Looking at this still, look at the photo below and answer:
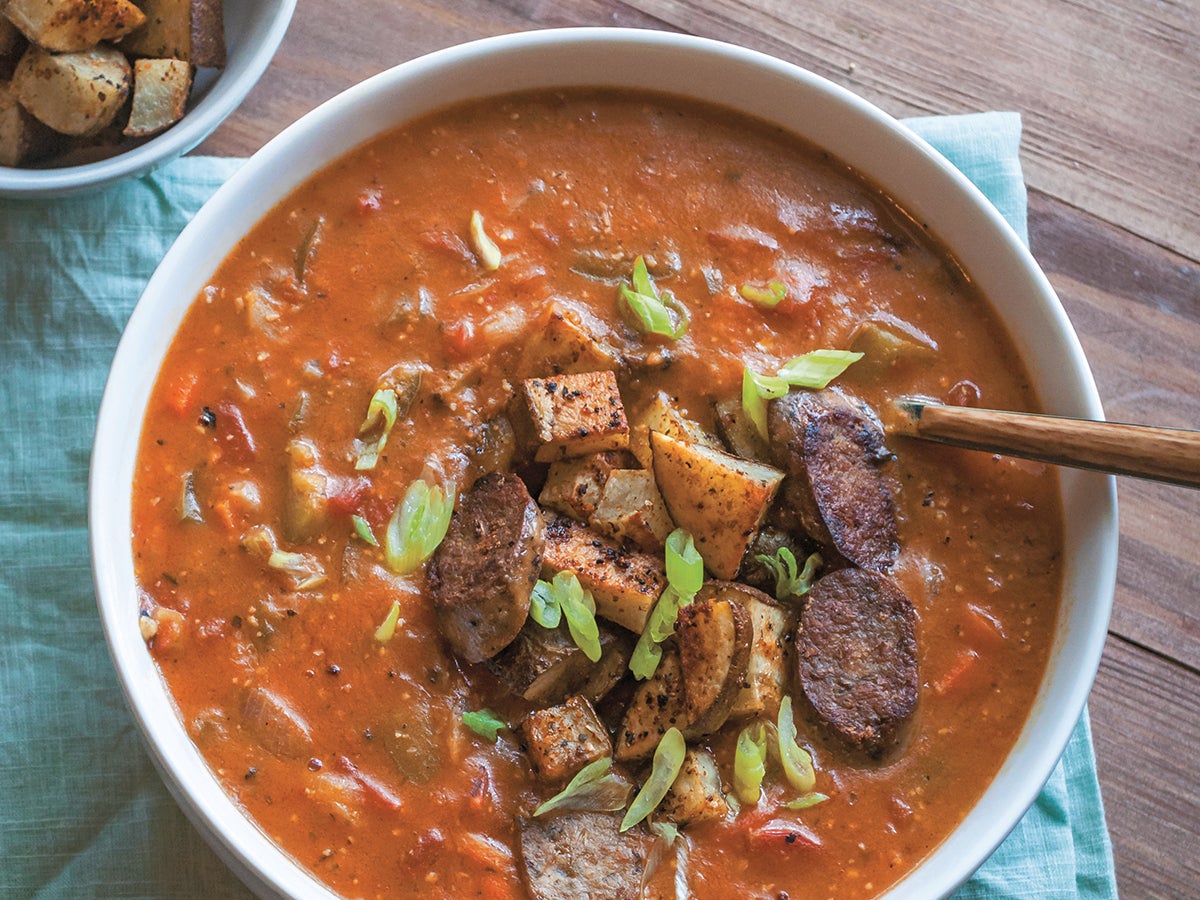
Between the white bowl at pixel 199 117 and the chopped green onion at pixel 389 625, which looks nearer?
the chopped green onion at pixel 389 625

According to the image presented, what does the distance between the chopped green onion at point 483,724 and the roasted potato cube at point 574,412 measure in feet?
2.04

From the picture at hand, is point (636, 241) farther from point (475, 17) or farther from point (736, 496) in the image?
point (475, 17)

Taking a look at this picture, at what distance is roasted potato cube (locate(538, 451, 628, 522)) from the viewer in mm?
2664

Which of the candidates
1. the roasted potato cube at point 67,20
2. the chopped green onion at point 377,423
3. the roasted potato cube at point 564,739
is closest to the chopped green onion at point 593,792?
the roasted potato cube at point 564,739

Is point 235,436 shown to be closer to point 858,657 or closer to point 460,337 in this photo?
point 460,337

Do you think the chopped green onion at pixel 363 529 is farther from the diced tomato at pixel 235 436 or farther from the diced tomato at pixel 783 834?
the diced tomato at pixel 783 834

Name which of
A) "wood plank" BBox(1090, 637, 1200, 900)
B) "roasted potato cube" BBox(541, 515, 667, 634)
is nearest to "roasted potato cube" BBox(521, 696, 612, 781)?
"roasted potato cube" BBox(541, 515, 667, 634)

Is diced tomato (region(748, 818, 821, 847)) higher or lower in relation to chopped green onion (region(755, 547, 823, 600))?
lower

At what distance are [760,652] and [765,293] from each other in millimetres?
860

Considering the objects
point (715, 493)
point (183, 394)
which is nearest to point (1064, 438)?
point (715, 493)

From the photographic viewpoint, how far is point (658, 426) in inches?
106

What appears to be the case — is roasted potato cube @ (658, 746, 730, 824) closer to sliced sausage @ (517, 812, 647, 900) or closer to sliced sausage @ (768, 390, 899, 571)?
sliced sausage @ (517, 812, 647, 900)

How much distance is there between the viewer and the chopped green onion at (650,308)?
267 cm

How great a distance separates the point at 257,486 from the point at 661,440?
3.14 ft
